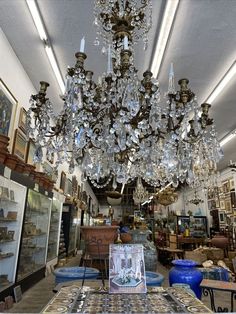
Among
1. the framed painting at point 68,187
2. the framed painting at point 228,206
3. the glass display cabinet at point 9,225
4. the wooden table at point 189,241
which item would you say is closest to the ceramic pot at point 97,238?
the glass display cabinet at point 9,225

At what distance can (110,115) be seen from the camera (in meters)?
2.48

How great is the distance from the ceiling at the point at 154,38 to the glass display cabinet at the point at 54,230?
10.6ft

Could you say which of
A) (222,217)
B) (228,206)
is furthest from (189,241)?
(222,217)

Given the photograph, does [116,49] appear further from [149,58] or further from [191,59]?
[191,59]

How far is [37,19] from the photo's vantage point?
9.93 ft

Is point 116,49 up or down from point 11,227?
up

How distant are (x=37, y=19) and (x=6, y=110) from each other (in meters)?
1.31

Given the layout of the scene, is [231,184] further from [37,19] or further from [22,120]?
[37,19]

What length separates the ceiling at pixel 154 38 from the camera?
2.84m

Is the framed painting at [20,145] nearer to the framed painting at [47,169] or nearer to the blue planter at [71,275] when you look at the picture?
the framed painting at [47,169]

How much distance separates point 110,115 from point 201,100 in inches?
126

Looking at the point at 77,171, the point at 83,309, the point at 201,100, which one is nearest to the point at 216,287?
the point at 83,309

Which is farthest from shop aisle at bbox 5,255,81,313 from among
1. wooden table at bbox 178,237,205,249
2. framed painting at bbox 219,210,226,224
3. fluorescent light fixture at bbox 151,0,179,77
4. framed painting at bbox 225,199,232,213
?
framed painting at bbox 219,210,226,224

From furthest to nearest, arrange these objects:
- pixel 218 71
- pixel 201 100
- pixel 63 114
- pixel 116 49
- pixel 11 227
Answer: pixel 201 100 → pixel 218 71 → pixel 11 227 → pixel 63 114 → pixel 116 49
